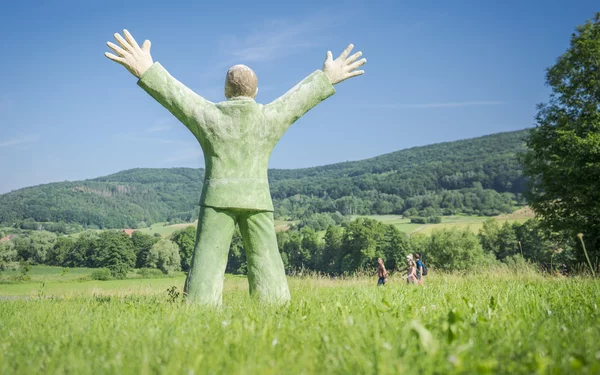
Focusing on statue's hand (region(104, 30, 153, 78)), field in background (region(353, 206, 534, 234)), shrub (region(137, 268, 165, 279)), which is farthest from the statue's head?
field in background (region(353, 206, 534, 234))

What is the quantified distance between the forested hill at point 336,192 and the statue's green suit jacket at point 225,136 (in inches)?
3056

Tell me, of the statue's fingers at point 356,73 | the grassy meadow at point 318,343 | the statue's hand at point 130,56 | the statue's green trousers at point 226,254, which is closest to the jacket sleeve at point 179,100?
the statue's hand at point 130,56

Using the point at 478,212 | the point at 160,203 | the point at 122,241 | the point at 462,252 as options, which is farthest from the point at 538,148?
Answer: the point at 160,203

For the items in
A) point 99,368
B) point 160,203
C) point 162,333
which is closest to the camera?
point 99,368

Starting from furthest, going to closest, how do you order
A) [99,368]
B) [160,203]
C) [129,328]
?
1. [160,203]
2. [129,328]
3. [99,368]

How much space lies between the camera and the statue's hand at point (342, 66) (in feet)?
16.5

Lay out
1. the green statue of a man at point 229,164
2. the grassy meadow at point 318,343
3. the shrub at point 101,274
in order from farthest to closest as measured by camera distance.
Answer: the shrub at point 101,274, the green statue of a man at point 229,164, the grassy meadow at point 318,343

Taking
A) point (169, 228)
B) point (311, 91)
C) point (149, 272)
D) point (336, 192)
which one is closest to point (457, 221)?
point (336, 192)

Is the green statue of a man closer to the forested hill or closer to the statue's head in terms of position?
the statue's head

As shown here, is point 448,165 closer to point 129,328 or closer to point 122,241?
point 122,241

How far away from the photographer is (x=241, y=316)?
3.23m

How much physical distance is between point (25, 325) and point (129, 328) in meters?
0.94

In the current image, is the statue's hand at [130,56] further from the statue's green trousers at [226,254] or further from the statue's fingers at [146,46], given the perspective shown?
the statue's green trousers at [226,254]

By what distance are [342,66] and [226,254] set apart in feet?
8.15
